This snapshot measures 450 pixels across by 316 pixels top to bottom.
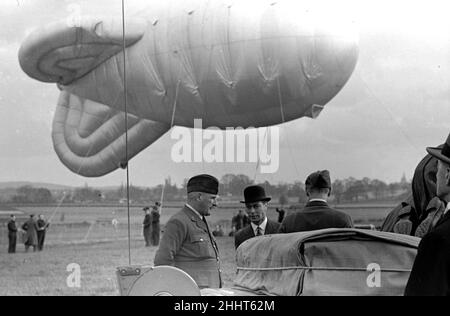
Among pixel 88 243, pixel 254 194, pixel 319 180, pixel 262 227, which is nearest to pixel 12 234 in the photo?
pixel 88 243

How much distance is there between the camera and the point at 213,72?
40.2 feet

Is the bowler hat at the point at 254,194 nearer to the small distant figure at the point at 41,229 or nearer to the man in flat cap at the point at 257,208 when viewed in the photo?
the man in flat cap at the point at 257,208

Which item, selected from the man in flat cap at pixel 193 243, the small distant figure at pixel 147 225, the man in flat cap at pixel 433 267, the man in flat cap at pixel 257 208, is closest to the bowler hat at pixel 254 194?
the man in flat cap at pixel 257 208

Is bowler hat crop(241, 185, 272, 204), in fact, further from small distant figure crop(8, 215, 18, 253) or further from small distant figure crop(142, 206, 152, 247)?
small distant figure crop(8, 215, 18, 253)

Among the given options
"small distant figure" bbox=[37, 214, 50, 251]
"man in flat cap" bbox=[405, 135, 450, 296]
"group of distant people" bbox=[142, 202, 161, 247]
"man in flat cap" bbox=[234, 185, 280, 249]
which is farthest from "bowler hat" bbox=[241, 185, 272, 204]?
"small distant figure" bbox=[37, 214, 50, 251]

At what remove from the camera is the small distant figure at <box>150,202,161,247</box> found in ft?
48.4

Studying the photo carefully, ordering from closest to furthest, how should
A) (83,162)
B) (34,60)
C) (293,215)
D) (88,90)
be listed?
(293,215)
(34,60)
(88,90)
(83,162)

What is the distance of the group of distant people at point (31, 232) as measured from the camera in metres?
15.6

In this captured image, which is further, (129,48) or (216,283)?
(129,48)

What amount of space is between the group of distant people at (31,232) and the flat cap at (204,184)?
1337 centimetres

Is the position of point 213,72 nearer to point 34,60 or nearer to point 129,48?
point 129,48

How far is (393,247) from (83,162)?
15.5 m

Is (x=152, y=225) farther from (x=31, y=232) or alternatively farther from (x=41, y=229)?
(x=31, y=232)
